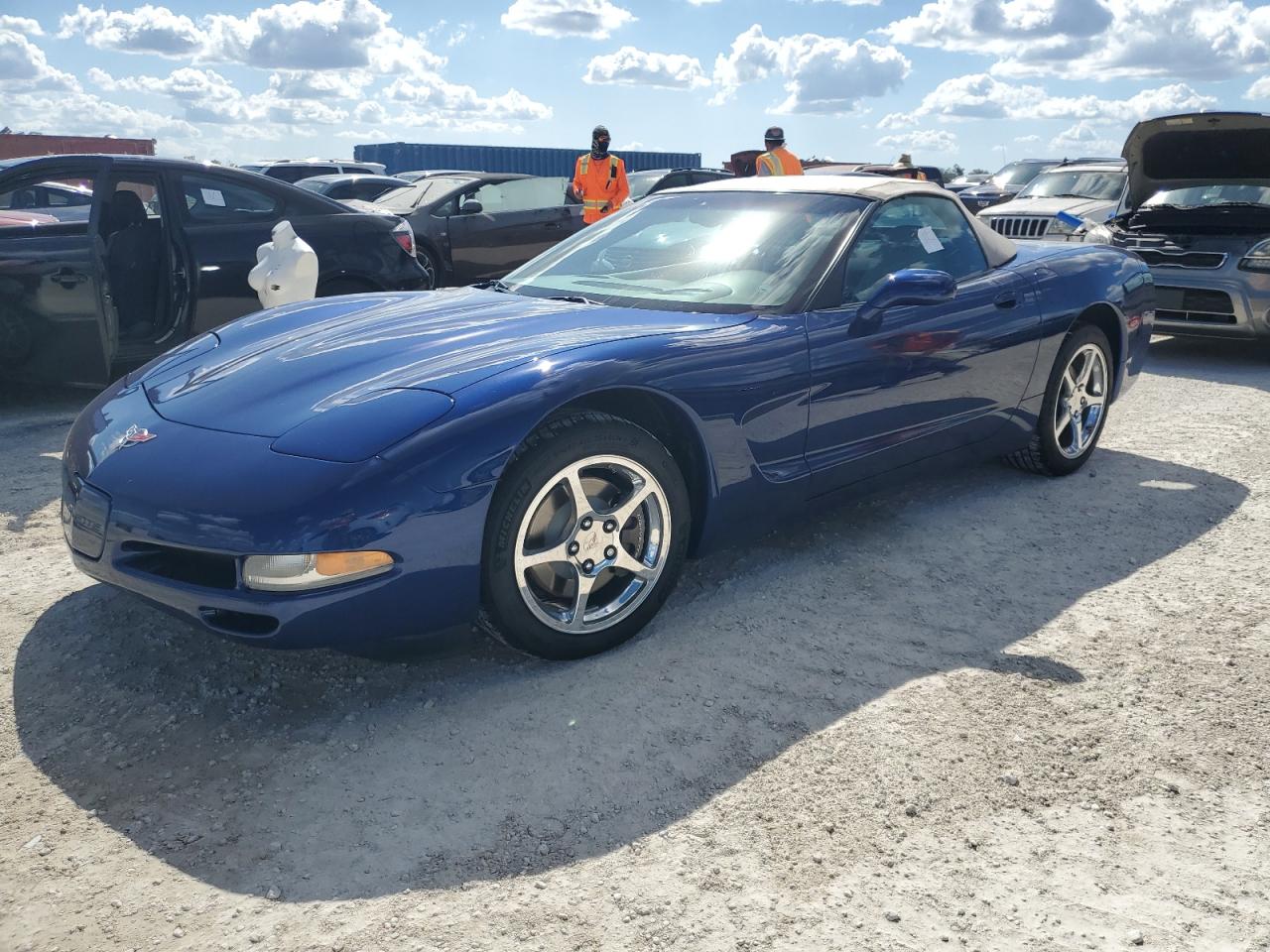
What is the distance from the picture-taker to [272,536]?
8.42 feet

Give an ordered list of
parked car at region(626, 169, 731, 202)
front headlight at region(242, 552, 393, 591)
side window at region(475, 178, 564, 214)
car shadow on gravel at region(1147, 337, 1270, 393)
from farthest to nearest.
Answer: parked car at region(626, 169, 731, 202)
side window at region(475, 178, 564, 214)
car shadow on gravel at region(1147, 337, 1270, 393)
front headlight at region(242, 552, 393, 591)

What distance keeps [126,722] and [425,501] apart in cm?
98

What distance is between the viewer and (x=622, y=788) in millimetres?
2561

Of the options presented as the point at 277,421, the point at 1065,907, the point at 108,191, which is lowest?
the point at 1065,907

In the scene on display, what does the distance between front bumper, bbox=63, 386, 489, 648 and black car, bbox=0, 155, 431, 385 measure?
337 cm

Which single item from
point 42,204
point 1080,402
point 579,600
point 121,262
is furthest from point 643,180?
point 579,600

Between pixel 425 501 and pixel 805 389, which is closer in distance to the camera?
pixel 425 501

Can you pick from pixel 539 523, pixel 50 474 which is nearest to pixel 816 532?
pixel 539 523

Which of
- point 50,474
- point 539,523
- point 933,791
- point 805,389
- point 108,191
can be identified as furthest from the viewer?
point 108,191

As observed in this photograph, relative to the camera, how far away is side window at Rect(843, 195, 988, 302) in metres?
3.86

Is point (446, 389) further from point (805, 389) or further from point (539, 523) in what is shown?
point (805, 389)

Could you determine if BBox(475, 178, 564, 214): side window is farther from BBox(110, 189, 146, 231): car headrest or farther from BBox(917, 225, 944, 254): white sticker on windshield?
BBox(917, 225, 944, 254): white sticker on windshield

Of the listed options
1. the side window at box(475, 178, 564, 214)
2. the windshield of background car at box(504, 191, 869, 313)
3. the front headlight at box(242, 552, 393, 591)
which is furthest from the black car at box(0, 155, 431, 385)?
the side window at box(475, 178, 564, 214)

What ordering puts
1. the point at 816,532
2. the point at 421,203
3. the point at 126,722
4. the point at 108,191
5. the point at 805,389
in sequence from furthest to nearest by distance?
1. the point at 421,203
2. the point at 108,191
3. the point at 816,532
4. the point at 805,389
5. the point at 126,722
